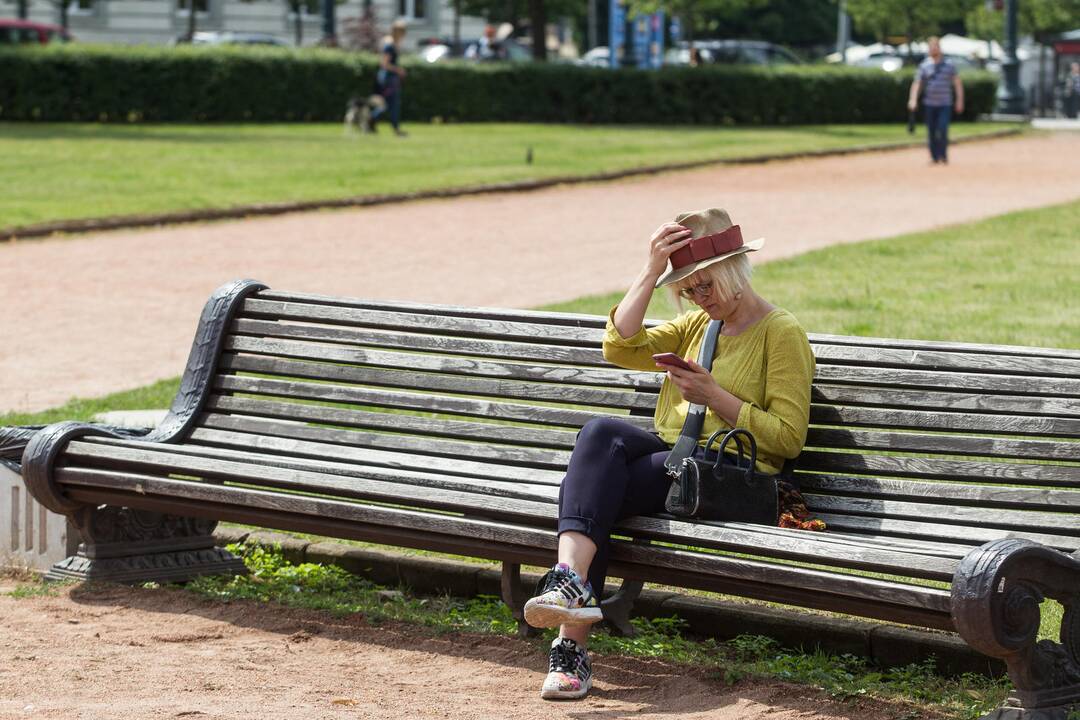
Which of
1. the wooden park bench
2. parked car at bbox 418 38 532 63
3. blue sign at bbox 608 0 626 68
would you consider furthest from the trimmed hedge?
the wooden park bench

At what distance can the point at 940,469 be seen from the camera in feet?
15.6

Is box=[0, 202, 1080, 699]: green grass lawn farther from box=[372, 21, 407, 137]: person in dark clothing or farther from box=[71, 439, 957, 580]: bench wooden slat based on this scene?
box=[372, 21, 407, 137]: person in dark clothing

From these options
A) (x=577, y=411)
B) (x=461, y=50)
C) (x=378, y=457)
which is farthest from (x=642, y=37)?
(x=577, y=411)

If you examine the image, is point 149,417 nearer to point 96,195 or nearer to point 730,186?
point 96,195

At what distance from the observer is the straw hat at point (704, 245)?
15.8ft

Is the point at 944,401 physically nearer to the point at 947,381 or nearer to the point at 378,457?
the point at 947,381

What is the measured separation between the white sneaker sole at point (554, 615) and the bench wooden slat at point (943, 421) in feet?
3.13

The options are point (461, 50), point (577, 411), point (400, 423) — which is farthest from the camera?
point (461, 50)

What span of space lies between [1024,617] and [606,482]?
1185mm

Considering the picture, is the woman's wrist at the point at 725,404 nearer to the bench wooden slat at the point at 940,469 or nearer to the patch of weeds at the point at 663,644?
the bench wooden slat at the point at 940,469

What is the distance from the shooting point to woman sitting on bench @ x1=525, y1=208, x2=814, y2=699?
462 cm

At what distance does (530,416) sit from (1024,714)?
1.90m

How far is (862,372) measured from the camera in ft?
16.4

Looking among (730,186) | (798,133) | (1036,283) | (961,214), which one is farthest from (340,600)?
(798,133)
